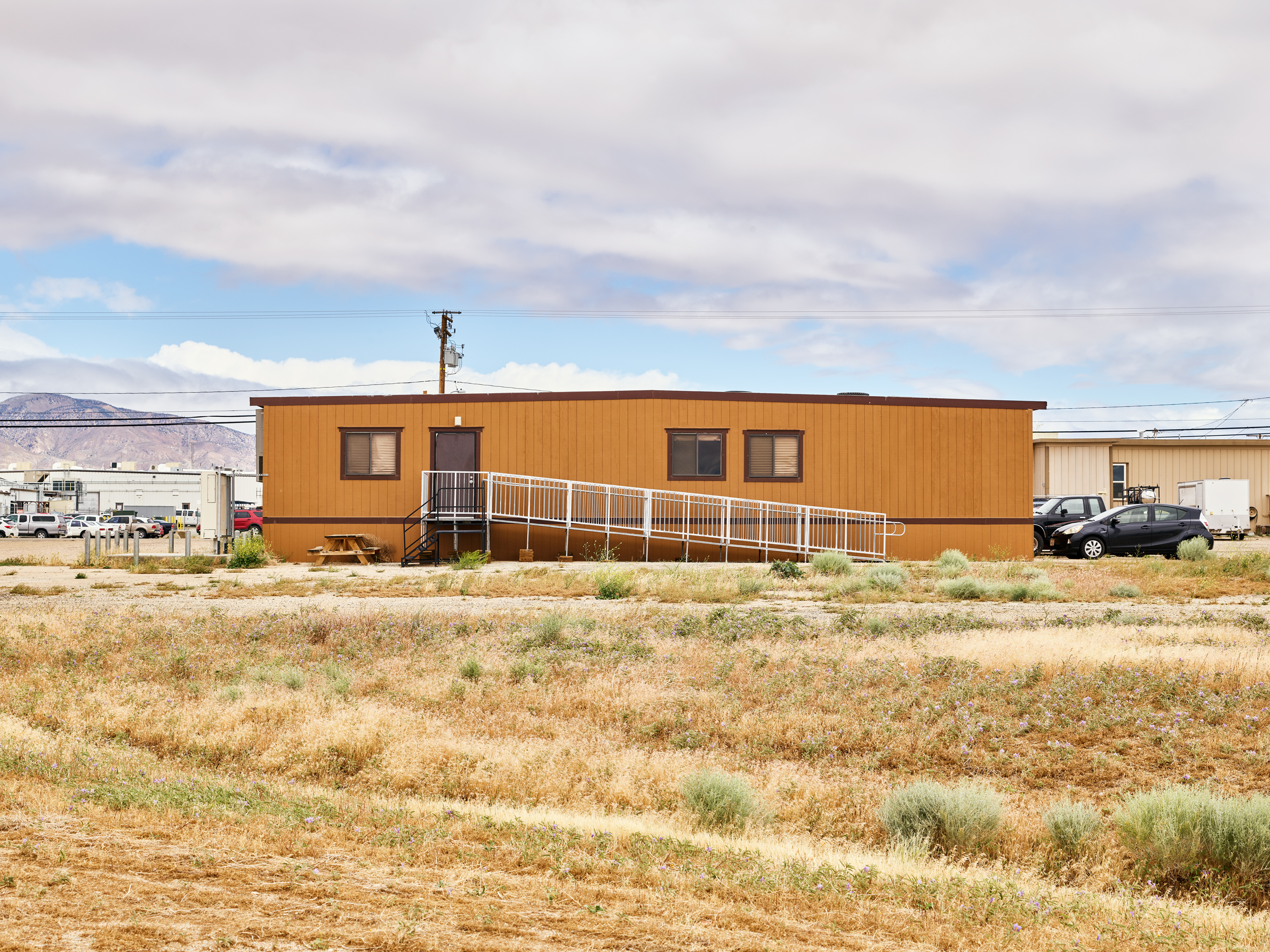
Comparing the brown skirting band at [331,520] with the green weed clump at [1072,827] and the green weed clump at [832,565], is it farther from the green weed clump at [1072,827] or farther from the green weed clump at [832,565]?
the green weed clump at [1072,827]

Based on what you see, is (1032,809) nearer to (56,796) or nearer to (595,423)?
(56,796)

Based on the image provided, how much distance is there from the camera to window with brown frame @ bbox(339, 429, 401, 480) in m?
22.0

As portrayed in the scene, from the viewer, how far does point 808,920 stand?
12.5ft

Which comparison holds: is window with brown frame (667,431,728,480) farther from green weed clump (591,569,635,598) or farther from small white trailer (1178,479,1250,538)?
small white trailer (1178,479,1250,538)

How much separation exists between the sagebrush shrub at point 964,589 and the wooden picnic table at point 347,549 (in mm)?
11767

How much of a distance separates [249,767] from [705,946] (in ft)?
13.2

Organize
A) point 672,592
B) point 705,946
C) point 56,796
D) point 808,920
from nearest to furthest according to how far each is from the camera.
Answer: point 705,946 < point 808,920 < point 56,796 < point 672,592

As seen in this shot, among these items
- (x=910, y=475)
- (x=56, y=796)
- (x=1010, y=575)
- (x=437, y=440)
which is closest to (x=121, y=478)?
(x=437, y=440)

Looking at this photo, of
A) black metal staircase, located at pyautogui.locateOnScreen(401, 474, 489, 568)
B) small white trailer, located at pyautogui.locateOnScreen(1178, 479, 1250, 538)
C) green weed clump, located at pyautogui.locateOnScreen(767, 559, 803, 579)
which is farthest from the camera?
small white trailer, located at pyautogui.locateOnScreen(1178, 479, 1250, 538)

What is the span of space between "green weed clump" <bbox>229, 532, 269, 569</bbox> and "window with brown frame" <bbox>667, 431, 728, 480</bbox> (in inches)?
349

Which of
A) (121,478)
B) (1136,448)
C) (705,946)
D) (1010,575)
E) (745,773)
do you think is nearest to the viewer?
(705,946)

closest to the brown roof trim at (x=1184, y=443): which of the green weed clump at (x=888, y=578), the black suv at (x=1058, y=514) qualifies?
the black suv at (x=1058, y=514)

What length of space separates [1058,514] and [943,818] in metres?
21.4

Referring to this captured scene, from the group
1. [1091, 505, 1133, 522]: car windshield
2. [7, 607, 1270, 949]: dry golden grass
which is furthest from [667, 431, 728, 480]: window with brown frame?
[7, 607, 1270, 949]: dry golden grass
